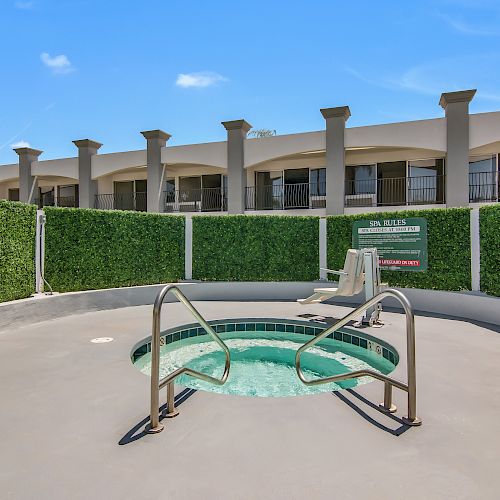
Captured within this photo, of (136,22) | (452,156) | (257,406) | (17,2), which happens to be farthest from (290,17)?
(257,406)

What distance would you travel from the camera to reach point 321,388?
180 inches

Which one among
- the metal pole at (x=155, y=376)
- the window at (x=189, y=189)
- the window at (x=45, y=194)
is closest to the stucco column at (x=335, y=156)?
the window at (x=189, y=189)

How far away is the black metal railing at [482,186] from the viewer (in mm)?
14438

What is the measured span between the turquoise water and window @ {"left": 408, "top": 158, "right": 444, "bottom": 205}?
11551 mm

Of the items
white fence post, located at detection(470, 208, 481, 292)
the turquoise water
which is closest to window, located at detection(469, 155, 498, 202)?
white fence post, located at detection(470, 208, 481, 292)

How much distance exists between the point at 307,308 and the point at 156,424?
6586mm

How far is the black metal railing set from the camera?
14438mm

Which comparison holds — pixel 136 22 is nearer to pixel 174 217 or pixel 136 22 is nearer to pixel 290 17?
pixel 290 17

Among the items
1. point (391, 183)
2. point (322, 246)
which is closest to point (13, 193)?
point (322, 246)

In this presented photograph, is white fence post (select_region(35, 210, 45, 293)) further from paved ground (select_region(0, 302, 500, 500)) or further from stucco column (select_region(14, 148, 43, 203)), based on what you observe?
stucco column (select_region(14, 148, 43, 203))

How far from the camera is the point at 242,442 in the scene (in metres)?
2.67

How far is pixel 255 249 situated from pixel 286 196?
734cm

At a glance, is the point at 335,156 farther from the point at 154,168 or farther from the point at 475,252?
the point at 154,168

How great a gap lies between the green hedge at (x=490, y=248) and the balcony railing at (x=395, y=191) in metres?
7.37
